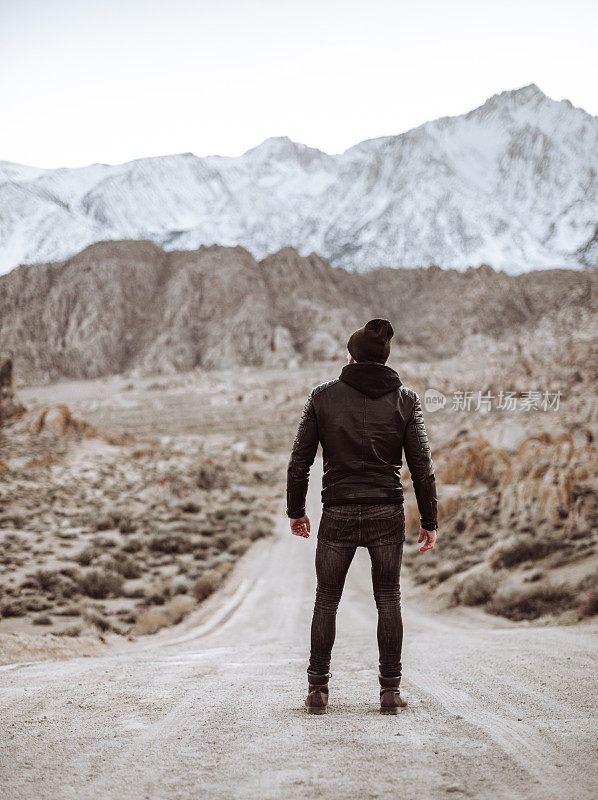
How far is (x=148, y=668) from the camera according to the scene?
4.30 m

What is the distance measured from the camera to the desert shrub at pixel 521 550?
441 inches

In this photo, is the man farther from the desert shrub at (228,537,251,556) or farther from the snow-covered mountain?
the snow-covered mountain

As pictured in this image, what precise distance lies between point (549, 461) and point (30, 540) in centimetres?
1125

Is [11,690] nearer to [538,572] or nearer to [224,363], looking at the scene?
[538,572]

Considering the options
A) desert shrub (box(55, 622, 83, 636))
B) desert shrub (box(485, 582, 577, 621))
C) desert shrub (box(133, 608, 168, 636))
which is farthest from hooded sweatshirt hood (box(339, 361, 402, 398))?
desert shrub (box(485, 582, 577, 621))

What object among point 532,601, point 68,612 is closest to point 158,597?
point 68,612

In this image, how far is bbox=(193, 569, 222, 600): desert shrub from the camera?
432 inches

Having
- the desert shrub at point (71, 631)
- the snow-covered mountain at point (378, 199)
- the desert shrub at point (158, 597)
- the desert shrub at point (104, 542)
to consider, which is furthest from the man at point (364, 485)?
the snow-covered mountain at point (378, 199)

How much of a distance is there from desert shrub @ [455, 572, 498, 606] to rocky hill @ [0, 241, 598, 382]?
58946mm

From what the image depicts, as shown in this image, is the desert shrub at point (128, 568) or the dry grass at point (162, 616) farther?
the desert shrub at point (128, 568)

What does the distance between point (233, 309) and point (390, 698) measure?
77.5 metres

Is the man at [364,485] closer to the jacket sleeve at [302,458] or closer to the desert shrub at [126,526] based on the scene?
the jacket sleeve at [302,458]

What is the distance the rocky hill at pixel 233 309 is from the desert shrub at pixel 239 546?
53937 millimetres

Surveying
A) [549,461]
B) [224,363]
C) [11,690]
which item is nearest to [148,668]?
[11,690]
